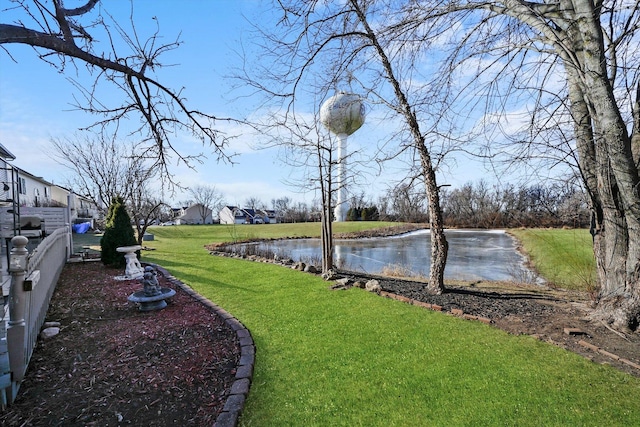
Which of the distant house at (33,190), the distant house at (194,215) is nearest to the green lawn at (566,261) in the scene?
the distant house at (33,190)

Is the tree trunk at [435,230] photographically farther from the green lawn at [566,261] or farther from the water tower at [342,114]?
the green lawn at [566,261]

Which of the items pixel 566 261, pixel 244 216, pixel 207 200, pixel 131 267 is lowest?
pixel 566 261

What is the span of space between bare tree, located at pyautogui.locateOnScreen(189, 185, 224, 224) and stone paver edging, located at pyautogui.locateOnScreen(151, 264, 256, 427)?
42.7 metres

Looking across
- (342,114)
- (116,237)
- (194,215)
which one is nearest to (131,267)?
(116,237)

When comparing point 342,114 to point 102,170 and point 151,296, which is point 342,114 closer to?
point 151,296

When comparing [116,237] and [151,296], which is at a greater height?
[116,237]

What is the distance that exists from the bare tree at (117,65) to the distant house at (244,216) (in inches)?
1851

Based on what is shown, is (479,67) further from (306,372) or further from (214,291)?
(214,291)

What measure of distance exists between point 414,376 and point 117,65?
12.2 ft

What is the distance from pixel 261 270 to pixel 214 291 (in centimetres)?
205

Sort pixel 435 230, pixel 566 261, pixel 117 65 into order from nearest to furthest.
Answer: pixel 117 65 < pixel 435 230 < pixel 566 261

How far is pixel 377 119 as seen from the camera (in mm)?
6285

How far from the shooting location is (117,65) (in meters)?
2.56

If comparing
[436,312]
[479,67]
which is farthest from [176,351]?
[479,67]
